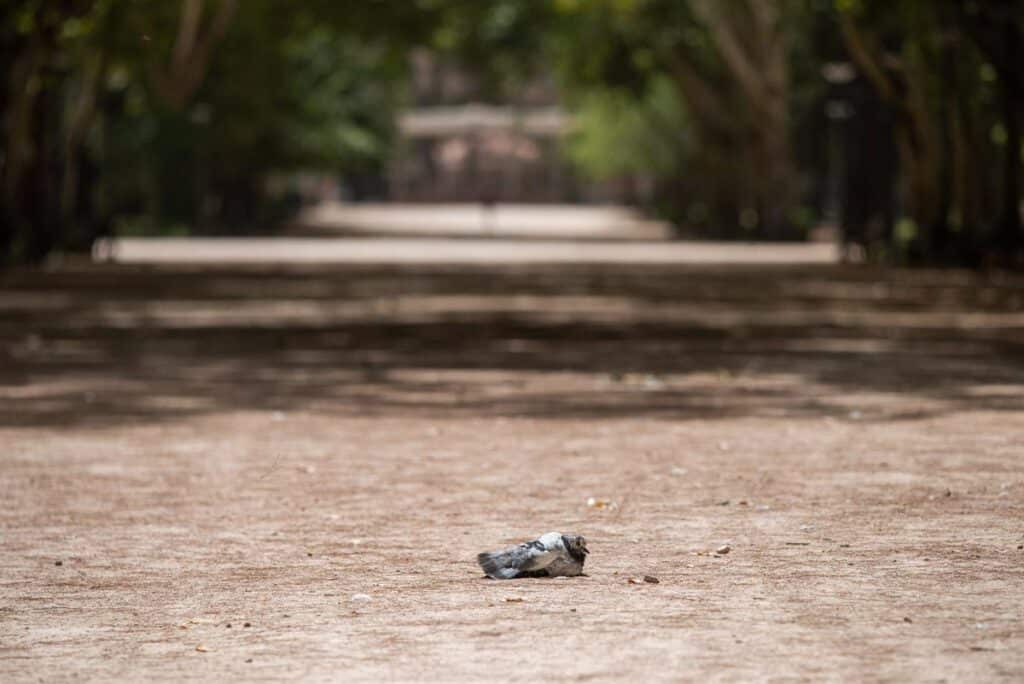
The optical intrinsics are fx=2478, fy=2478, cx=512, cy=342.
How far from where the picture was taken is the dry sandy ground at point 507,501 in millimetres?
7746

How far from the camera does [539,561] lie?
30.3 feet

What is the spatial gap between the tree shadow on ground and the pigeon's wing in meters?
6.70

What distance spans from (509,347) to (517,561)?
45.8ft

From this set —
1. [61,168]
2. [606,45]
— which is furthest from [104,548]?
[606,45]

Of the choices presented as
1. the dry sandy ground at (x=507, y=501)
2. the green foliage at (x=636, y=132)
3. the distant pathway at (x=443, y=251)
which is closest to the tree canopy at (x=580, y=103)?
the green foliage at (x=636, y=132)

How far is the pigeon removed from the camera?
30.2 ft

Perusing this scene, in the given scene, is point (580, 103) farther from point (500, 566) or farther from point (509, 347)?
point (500, 566)

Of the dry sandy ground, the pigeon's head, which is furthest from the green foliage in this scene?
the pigeon's head

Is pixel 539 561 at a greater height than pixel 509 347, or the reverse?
pixel 539 561

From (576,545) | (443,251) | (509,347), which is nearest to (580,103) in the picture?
(443,251)

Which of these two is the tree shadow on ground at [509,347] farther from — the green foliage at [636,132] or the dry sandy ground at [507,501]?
the green foliage at [636,132]

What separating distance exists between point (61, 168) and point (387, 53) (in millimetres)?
18567

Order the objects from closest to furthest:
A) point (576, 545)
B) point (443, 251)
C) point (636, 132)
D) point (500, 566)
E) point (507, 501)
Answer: point (500, 566), point (576, 545), point (507, 501), point (443, 251), point (636, 132)

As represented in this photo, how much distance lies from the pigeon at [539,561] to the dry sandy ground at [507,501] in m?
0.10
